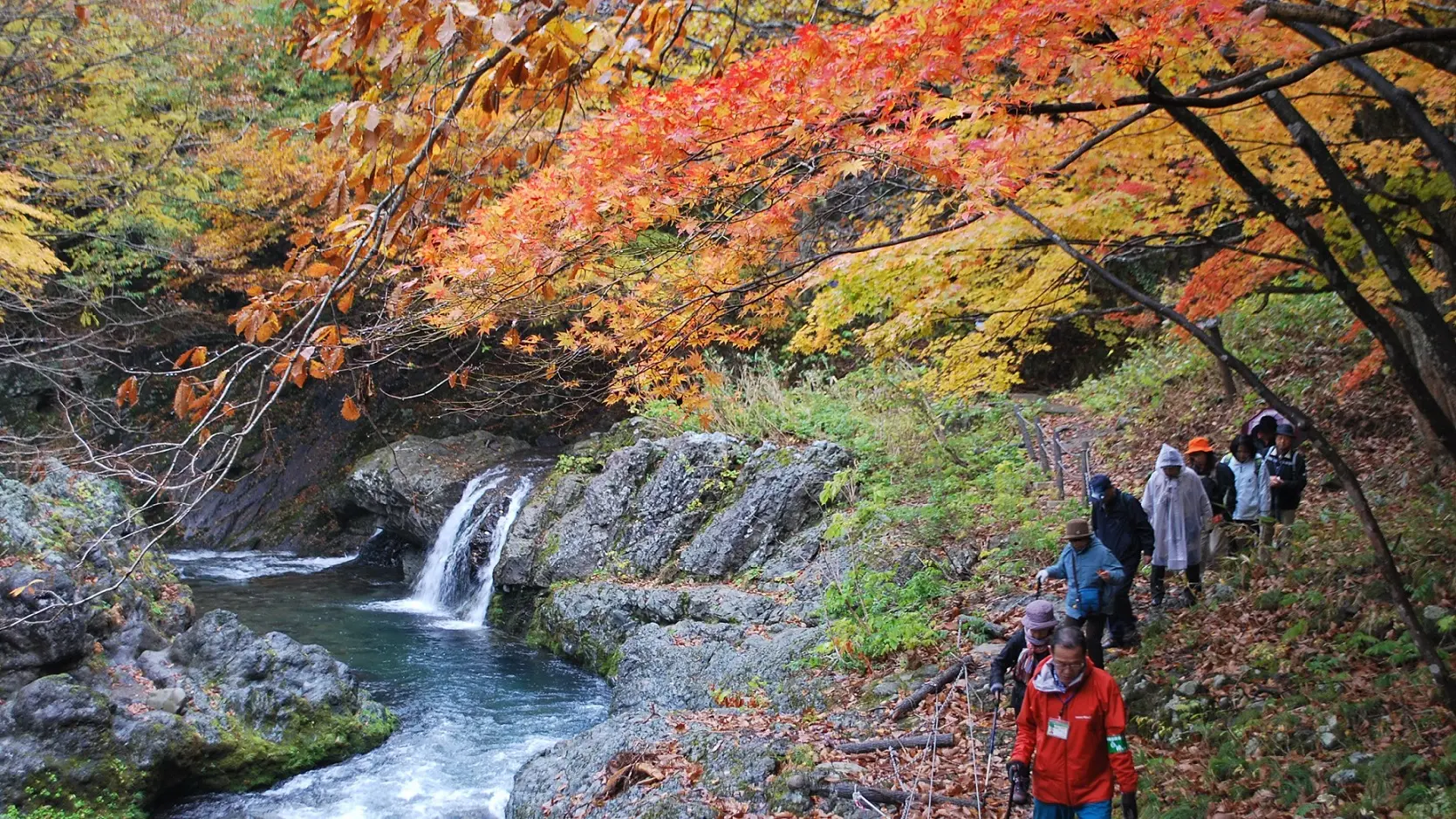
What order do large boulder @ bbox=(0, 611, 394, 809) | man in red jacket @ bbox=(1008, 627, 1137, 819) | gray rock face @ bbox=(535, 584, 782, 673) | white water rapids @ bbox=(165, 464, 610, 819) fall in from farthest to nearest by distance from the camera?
gray rock face @ bbox=(535, 584, 782, 673)
white water rapids @ bbox=(165, 464, 610, 819)
large boulder @ bbox=(0, 611, 394, 809)
man in red jacket @ bbox=(1008, 627, 1137, 819)

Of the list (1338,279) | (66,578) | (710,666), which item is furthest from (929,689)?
(66,578)

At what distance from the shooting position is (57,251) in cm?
1648

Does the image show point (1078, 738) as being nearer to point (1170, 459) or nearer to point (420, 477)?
point (1170, 459)

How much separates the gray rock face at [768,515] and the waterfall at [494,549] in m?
3.85

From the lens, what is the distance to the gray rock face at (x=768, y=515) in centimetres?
1127

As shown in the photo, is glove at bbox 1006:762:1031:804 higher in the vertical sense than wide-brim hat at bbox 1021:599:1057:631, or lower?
lower

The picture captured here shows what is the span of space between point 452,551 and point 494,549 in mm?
1064

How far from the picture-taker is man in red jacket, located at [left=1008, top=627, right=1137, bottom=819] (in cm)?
391

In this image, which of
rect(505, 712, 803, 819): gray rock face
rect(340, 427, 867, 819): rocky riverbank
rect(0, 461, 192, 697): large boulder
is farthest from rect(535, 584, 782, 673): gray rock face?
rect(0, 461, 192, 697): large boulder

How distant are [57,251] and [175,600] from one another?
9719mm

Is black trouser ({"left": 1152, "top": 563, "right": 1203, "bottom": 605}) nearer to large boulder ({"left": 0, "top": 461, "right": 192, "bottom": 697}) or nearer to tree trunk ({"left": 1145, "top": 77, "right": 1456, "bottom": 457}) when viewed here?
tree trunk ({"left": 1145, "top": 77, "right": 1456, "bottom": 457})

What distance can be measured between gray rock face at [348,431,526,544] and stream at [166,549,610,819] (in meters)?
1.22

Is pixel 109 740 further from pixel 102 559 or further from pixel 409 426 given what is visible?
pixel 409 426

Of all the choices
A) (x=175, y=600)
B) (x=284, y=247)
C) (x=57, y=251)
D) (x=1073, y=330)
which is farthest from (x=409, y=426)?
(x=1073, y=330)
